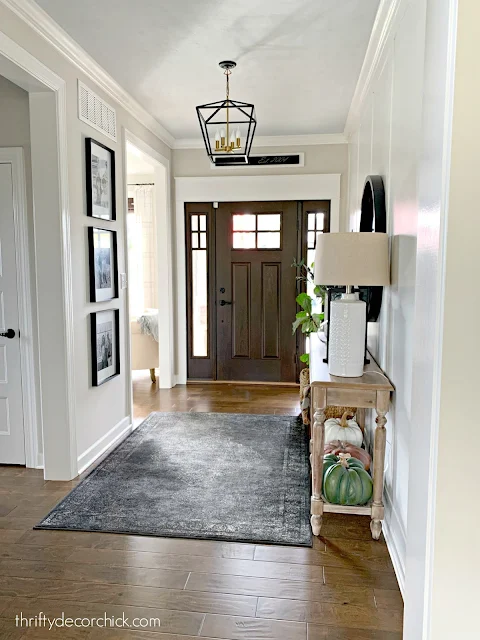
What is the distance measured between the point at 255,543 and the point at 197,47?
293 cm

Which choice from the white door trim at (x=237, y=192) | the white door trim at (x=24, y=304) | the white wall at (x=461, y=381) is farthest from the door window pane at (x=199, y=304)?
the white wall at (x=461, y=381)

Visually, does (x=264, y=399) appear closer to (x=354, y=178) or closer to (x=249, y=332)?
(x=249, y=332)

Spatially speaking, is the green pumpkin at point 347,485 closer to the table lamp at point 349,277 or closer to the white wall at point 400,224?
the white wall at point 400,224

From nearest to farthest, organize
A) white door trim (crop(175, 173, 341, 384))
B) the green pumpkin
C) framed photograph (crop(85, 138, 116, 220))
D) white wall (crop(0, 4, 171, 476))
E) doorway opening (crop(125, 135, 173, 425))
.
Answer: the green pumpkin → white wall (crop(0, 4, 171, 476)) → framed photograph (crop(85, 138, 116, 220)) → doorway opening (crop(125, 135, 173, 425)) → white door trim (crop(175, 173, 341, 384))

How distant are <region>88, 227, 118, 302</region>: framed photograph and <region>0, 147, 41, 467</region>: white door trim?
16.1 inches

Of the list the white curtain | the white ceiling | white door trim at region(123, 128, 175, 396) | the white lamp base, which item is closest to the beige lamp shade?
the white lamp base

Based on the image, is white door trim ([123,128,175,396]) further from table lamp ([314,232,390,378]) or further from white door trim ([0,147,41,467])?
table lamp ([314,232,390,378])

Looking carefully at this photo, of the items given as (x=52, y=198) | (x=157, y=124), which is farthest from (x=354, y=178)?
(x=52, y=198)

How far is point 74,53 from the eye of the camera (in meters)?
3.04

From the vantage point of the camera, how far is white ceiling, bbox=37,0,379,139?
102 inches

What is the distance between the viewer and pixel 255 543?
2.36m

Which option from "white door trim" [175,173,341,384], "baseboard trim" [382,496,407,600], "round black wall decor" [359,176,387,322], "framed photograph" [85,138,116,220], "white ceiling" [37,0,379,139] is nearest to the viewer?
"baseboard trim" [382,496,407,600]

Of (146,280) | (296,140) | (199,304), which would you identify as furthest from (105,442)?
(146,280)

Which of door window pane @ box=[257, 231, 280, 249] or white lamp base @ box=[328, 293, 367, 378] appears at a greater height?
door window pane @ box=[257, 231, 280, 249]
